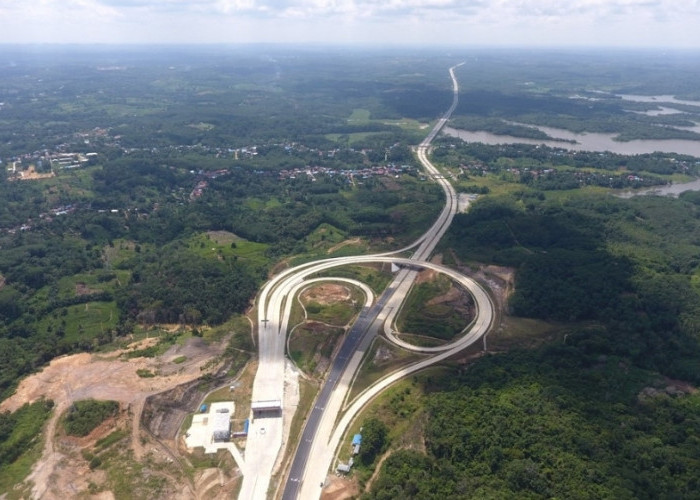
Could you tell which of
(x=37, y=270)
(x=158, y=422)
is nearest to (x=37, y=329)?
(x=37, y=270)

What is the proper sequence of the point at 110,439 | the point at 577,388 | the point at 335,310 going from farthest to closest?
1. the point at 335,310
2. the point at 577,388
3. the point at 110,439

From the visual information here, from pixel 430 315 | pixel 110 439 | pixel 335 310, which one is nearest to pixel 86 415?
pixel 110 439

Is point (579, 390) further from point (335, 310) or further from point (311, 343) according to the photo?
point (335, 310)

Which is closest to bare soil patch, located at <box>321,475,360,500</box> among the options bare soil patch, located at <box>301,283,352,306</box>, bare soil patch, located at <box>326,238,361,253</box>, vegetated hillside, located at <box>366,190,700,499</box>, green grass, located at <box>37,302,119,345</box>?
vegetated hillside, located at <box>366,190,700,499</box>

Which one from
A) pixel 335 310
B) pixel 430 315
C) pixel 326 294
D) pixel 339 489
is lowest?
pixel 339 489

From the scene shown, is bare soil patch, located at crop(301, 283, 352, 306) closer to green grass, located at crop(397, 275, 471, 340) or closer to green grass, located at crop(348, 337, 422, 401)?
green grass, located at crop(397, 275, 471, 340)

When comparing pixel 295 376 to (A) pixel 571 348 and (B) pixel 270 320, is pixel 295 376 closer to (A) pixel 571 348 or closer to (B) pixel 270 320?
(B) pixel 270 320

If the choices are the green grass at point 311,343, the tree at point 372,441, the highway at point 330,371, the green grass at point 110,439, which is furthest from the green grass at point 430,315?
the green grass at point 110,439
